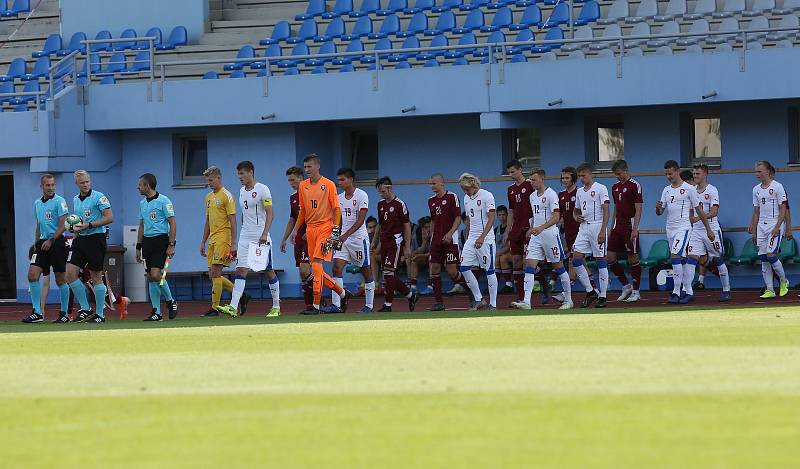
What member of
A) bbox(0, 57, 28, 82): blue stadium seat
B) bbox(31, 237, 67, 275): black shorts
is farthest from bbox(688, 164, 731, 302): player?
bbox(0, 57, 28, 82): blue stadium seat

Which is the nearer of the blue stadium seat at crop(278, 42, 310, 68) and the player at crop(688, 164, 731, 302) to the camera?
the player at crop(688, 164, 731, 302)

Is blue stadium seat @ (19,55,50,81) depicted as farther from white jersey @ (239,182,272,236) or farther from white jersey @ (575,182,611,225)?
white jersey @ (575,182,611,225)

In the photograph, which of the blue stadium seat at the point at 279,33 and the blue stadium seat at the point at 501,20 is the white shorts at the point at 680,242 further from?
the blue stadium seat at the point at 279,33

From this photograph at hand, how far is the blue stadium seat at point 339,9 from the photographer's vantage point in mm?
32375

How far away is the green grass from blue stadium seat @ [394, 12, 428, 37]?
15750mm

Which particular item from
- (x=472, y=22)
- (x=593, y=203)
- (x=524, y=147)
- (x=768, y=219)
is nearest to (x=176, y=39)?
(x=472, y=22)

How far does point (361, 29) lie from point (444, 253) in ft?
36.6

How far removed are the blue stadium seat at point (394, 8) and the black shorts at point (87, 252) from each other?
12731mm

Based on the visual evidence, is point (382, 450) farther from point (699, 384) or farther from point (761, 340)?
point (761, 340)

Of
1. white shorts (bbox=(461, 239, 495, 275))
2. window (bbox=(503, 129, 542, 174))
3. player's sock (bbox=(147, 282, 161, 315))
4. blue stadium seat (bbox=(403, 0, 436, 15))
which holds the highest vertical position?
blue stadium seat (bbox=(403, 0, 436, 15))

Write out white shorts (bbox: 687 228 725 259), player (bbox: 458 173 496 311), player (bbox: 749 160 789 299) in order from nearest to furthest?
player (bbox: 458 173 496 311) < white shorts (bbox: 687 228 725 259) < player (bbox: 749 160 789 299)

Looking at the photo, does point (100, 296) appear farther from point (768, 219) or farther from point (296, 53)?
point (296, 53)

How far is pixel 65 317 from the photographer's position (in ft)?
68.8

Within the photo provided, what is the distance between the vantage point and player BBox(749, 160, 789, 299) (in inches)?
859
